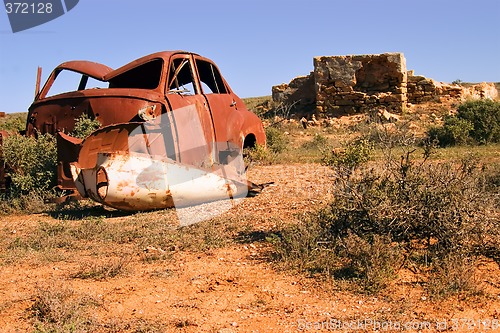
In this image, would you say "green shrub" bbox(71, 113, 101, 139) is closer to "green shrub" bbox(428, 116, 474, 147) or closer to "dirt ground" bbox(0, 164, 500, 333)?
"dirt ground" bbox(0, 164, 500, 333)

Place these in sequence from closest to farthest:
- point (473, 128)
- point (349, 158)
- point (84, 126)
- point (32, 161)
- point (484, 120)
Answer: point (349, 158) < point (84, 126) < point (32, 161) < point (473, 128) < point (484, 120)

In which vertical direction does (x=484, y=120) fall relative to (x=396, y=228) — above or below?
above

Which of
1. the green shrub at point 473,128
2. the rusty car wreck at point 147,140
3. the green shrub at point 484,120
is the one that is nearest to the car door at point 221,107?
the rusty car wreck at point 147,140

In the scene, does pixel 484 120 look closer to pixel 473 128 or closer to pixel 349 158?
pixel 473 128

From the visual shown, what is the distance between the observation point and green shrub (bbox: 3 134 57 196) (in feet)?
24.5

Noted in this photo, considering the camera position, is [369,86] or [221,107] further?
[369,86]

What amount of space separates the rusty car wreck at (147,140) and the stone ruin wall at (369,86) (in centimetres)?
1160

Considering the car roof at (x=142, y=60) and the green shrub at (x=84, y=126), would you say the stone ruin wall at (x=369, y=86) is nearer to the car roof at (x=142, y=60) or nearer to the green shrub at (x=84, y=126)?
the car roof at (x=142, y=60)

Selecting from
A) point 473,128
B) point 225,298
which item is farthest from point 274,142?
point 225,298

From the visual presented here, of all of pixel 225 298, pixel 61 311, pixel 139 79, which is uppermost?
pixel 139 79

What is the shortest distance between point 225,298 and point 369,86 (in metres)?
16.8

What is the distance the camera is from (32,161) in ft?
Answer: 24.5

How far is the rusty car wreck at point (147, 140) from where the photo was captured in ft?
20.7

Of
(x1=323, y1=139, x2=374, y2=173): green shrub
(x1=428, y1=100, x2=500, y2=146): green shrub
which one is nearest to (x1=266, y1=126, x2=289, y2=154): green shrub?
(x1=428, y1=100, x2=500, y2=146): green shrub
